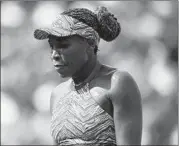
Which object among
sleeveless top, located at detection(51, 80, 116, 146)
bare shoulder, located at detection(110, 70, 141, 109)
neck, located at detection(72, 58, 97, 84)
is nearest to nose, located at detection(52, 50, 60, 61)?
neck, located at detection(72, 58, 97, 84)

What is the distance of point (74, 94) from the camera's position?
5.84m

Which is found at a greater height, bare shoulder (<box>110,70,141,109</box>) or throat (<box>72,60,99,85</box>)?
throat (<box>72,60,99,85</box>)

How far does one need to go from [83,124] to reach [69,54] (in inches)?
21.6

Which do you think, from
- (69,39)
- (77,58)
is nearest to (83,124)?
(77,58)

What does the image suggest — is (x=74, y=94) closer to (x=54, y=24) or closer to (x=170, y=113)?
(x=54, y=24)

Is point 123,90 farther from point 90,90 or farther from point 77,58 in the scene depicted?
point 77,58

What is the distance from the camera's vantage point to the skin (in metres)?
5.59

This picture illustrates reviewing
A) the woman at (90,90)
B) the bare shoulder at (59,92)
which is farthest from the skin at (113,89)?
the bare shoulder at (59,92)

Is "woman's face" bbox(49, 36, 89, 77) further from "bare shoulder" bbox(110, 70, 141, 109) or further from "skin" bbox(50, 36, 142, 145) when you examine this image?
"bare shoulder" bbox(110, 70, 141, 109)

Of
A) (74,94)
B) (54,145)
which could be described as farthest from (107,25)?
(54,145)

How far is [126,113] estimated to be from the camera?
5605 millimetres

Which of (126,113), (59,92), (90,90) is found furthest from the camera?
(59,92)

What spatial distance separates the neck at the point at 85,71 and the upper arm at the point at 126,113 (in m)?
0.29

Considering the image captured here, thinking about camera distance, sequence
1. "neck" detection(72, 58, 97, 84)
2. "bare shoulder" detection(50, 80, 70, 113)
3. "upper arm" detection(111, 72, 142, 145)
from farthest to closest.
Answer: "bare shoulder" detection(50, 80, 70, 113)
"neck" detection(72, 58, 97, 84)
"upper arm" detection(111, 72, 142, 145)
